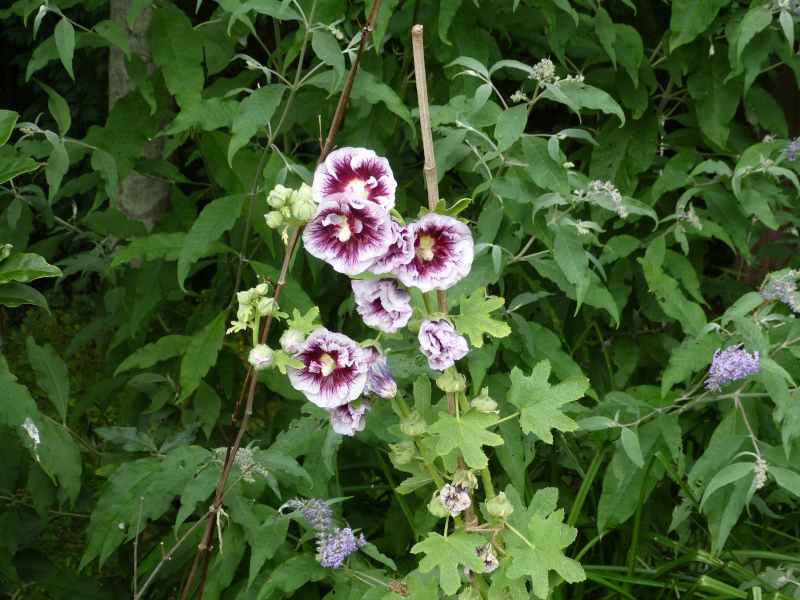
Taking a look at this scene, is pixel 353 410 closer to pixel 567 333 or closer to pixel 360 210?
pixel 360 210

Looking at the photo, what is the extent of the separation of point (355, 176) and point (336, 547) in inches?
28.7

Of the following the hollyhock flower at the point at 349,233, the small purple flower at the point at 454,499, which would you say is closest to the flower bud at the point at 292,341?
the hollyhock flower at the point at 349,233

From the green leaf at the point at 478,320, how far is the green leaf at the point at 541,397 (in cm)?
15

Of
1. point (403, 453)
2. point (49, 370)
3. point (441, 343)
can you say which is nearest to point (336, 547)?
point (403, 453)

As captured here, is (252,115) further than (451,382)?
Yes

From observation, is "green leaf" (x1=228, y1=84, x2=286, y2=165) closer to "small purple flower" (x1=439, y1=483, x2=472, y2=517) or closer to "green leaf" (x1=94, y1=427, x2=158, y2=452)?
"green leaf" (x1=94, y1=427, x2=158, y2=452)

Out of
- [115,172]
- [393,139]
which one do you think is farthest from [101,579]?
[393,139]

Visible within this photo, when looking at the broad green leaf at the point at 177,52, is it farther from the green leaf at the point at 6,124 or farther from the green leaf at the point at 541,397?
the green leaf at the point at 541,397

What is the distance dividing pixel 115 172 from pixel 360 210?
1.20 metres

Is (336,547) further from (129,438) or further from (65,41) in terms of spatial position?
(65,41)

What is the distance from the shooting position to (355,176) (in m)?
0.91

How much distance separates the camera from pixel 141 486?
166cm

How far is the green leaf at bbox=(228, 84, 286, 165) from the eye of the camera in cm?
154

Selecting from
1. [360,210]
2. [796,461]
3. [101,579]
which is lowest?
[101,579]
